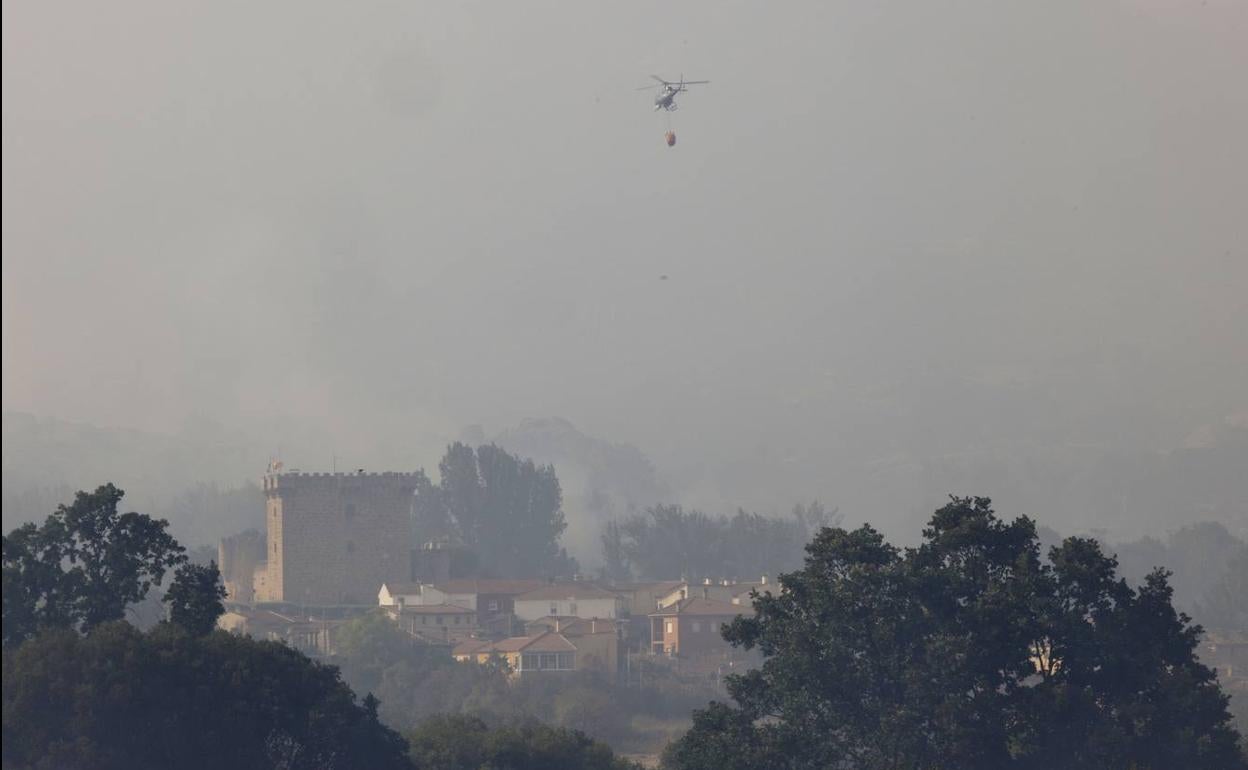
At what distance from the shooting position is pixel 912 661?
6575 centimetres

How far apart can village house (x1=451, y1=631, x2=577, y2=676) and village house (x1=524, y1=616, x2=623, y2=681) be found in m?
0.68

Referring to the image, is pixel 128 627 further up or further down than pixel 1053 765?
further up

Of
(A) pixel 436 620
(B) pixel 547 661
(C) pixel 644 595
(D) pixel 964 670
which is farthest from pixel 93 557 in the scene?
(C) pixel 644 595

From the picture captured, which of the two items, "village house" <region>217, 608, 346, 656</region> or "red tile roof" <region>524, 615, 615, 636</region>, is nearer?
"village house" <region>217, 608, 346, 656</region>

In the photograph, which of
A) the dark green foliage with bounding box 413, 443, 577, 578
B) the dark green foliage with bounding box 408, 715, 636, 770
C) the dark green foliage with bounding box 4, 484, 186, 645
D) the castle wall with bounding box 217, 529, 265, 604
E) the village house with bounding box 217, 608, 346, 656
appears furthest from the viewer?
the dark green foliage with bounding box 413, 443, 577, 578

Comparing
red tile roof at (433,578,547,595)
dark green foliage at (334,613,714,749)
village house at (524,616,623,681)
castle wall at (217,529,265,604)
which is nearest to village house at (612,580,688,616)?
red tile roof at (433,578,547,595)

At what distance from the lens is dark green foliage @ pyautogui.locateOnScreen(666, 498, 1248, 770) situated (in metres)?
63.2

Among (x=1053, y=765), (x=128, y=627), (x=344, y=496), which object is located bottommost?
(x=1053, y=765)

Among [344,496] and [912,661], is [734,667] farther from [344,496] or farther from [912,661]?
[912,661]

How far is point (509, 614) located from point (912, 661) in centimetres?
9951

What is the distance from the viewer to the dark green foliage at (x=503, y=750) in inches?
3012

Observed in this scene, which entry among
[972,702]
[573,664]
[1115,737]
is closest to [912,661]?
[972,702]

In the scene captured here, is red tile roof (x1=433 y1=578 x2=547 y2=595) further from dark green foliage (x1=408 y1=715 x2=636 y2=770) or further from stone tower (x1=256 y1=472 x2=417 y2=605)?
dark green foliage (x1=408 y1=715 x2=636 y2=770)

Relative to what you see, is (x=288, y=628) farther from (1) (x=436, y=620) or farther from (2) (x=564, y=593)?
(2) (x=564, y=593)
